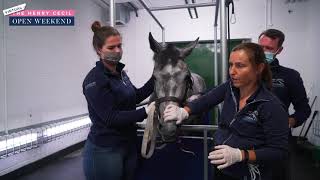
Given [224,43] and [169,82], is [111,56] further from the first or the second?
[224,43]

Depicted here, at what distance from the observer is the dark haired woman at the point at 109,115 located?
4.30ft

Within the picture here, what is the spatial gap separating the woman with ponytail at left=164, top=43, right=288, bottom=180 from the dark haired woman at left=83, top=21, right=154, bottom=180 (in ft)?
1.52

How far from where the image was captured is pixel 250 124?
1.06 metres

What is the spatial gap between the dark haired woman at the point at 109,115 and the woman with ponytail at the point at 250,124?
1.52 ft

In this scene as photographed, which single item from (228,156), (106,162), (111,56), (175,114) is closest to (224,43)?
(175,114)

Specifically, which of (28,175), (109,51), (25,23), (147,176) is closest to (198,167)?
(147,176)

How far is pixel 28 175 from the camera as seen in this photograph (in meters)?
3.47

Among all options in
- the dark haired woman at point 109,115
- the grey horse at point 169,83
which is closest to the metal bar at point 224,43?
the grey horse at point 169,83

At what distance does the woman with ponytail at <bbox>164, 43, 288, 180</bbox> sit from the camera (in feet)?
3.28

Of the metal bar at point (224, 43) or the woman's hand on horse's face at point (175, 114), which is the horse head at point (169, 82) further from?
the metal bar at point (224, 43)

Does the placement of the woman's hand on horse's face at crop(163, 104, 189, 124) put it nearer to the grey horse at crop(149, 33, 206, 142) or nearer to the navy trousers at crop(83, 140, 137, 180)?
the grey horse at crop(149, 33, 206, 142)

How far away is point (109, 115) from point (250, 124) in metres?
0.67

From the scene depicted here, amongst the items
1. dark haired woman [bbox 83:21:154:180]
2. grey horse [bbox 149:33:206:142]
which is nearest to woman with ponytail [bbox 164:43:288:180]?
grey horse [bbox 149:33:206:142]

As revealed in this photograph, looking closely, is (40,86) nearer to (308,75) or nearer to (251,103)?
(251,103)
